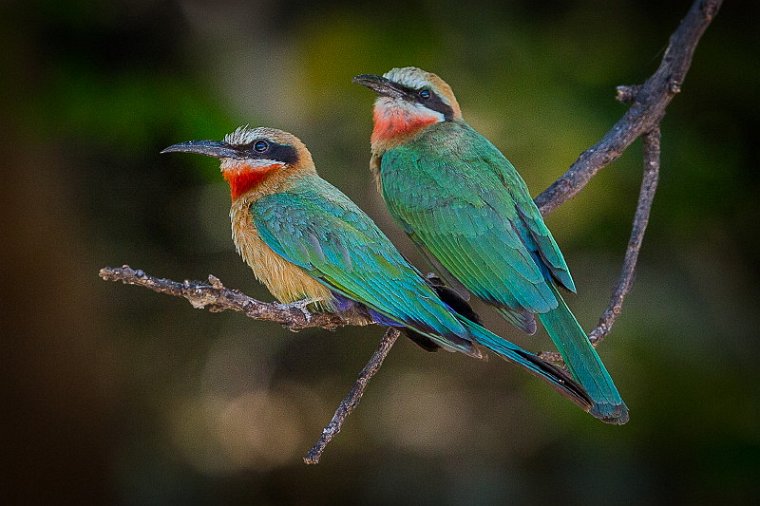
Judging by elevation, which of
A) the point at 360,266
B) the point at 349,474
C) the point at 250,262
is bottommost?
the point at 349,474

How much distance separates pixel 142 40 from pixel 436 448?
3.00 m

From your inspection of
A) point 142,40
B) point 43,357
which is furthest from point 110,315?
point 142,40

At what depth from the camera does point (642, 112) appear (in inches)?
128

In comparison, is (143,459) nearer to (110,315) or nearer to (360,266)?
(110,315)

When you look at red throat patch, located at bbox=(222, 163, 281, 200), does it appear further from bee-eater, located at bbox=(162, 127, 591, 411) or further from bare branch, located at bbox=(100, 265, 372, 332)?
bare branch, located at bbox=(100, 265, 372, 332)

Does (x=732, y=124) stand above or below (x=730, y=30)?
below

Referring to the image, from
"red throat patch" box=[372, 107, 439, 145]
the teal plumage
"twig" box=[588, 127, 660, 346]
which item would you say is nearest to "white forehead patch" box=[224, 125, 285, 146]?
the teal plumage

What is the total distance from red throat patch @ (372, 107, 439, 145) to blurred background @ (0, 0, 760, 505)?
90cm

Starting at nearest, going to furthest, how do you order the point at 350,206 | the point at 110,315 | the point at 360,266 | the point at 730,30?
the point at 360,266 → the point at 350,206 → the point at 730,30 → the point at 110,315

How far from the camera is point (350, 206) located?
2793 millimetres

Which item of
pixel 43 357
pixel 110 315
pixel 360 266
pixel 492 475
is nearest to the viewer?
pixel 360 266

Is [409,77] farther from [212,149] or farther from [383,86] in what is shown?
[212,149]

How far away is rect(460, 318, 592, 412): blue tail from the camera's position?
2.10m

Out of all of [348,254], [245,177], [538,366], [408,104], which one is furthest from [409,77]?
[538,366]
